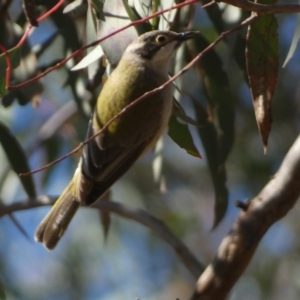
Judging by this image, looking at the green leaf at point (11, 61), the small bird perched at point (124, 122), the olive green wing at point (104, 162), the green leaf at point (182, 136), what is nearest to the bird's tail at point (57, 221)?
the small bird perched at point (124, 122)

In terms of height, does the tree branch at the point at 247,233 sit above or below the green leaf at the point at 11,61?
below

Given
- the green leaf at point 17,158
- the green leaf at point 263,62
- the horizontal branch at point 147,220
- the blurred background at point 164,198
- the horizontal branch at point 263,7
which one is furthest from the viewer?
the blurred background at point 164,198

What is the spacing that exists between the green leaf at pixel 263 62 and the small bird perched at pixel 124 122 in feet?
1.16

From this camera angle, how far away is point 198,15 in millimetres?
3764

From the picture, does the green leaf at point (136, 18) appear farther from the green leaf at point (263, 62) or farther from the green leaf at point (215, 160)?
the green leaf at point (215, 160)

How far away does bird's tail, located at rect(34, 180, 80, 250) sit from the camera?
2271mm

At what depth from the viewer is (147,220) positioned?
233 centimetres

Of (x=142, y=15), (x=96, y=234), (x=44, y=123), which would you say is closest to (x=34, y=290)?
(x=96, y=234)

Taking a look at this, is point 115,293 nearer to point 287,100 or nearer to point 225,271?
point 287,100

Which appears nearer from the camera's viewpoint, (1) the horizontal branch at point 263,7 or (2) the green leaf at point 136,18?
(1) the horizontal branch at point 263,7

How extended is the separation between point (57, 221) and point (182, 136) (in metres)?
0.51

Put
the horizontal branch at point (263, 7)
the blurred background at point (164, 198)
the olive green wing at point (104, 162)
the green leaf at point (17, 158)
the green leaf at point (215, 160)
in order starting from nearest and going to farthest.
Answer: the horizontal branch at point (263, 7) < the olive green wing at point (104, 162) < the green leaf at point (215, 160) < the green leaf at point (17, 158) < the blurred background at point (164, 198)

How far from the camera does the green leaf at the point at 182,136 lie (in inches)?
76.9

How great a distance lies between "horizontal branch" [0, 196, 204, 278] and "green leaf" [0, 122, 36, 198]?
117mm
